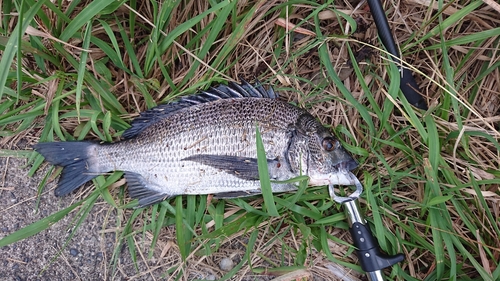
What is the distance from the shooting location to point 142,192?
2586 millimetres

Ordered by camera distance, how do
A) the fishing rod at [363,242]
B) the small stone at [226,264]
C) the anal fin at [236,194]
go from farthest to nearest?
the small stone at [226,264], the anal fin at [236,194], the fishing rod at [363,242]

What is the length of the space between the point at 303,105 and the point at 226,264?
1.31m

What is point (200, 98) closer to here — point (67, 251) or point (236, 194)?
point (236, 194)

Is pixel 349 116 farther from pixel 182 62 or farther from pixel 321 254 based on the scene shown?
pixel 182 62

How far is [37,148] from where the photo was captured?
258 centimetres

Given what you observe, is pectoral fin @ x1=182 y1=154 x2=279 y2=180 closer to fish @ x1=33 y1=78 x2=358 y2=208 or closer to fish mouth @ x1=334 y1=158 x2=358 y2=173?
fish @ x1=33 y1=78 x2=358 y2=208

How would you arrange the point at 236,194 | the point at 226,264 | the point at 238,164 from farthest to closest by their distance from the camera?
1. the point at 226,264
2. the point at 236,194
3. the point at 238,164

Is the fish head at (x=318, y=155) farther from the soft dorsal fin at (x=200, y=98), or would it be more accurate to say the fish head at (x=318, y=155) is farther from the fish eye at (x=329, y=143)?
the soft dorsal fin at (x=200, y=98)

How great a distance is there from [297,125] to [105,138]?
1.41m

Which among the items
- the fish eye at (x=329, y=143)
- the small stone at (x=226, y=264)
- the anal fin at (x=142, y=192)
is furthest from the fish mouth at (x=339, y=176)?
the anal fin at (x=142, y=192)

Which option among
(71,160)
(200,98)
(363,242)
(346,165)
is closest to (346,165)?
(346,165)

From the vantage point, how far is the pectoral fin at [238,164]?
238 cm

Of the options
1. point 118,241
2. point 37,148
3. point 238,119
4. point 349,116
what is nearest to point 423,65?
point 349,116

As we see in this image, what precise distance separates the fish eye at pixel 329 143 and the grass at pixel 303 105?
19 cm
